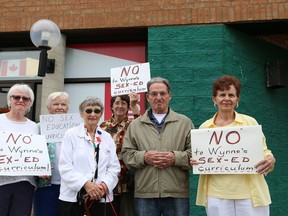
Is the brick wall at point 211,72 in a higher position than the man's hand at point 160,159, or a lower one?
higher

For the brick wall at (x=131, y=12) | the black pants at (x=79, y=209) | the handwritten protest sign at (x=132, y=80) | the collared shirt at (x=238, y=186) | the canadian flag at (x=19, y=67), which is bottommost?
the black pants at (x=79, y=209)

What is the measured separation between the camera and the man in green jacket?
11.4 feet

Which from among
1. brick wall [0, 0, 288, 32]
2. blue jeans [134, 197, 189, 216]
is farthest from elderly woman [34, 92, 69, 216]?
brick wall [0, 0, 288, 32]

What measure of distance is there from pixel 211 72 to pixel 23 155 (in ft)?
11.3

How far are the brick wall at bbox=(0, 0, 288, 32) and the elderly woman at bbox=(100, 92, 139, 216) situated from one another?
230cm

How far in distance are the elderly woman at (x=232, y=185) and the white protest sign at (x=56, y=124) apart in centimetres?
141

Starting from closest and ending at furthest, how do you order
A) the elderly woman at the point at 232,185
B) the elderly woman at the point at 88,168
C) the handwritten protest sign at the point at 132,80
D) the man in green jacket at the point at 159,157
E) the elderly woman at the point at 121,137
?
the elderly woman at the point at 232,185 < the elderly woman at the point at 88,168 < the man in green jacket at the point at 159,157 < the elderly woman at the point at 121,137 < the handwritten protest sign at the point at 132,80

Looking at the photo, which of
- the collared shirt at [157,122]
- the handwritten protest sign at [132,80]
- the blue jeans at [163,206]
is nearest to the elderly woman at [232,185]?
the blue jeans at [163,206]

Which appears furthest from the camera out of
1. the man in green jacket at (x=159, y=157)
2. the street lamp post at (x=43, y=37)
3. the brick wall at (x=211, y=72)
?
the brick wall at (x=211, y=72)

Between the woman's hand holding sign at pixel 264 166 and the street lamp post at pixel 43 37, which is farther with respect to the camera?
the street lamp post at pixel 43 37

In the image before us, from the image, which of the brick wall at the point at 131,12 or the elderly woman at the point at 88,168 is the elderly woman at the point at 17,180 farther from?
the brick wall at the point at 131,12

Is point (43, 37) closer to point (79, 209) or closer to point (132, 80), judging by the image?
point (132, 80)

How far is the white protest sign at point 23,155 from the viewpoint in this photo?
3484mm

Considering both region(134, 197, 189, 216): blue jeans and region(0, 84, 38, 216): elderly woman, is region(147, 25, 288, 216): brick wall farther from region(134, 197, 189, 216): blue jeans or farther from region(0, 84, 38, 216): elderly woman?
region(0, 84, 38, 216): elderly woman
